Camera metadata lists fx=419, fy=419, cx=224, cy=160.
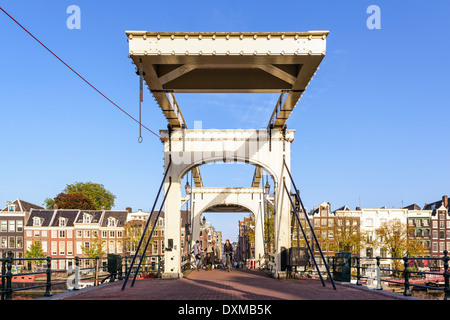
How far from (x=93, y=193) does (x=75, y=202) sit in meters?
6.89

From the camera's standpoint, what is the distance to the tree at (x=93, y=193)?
69875 mm

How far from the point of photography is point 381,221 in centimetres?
6247

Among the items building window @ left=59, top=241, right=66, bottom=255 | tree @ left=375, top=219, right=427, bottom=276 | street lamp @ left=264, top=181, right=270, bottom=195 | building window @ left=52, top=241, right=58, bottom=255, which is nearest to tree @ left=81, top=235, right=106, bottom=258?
building window @ left=59, top=241, right=66, bottom=255

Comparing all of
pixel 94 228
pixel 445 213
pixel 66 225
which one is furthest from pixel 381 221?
pixel 66 225

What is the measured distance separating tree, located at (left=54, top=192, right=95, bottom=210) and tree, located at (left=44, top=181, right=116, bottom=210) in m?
3.54

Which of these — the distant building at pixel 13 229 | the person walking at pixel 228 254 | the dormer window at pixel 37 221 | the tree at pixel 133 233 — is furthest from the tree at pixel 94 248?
the person walking at pixel 228 254

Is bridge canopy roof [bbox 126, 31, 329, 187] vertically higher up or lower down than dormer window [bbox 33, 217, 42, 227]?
higher up

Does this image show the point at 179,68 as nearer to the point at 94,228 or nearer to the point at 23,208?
the point at 94,228

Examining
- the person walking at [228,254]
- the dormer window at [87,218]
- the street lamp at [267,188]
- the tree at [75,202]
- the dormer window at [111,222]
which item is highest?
the street lamp at [267,188]

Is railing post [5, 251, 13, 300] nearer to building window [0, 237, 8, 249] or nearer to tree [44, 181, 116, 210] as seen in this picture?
building window [0, 237, 8, 249]

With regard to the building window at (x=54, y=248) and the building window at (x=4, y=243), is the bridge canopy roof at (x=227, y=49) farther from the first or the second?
the building window at (x=4, y=243)

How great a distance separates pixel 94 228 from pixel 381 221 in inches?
1631

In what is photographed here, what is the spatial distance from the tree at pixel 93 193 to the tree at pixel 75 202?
3538 mm

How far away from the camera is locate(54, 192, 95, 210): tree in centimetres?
6356
